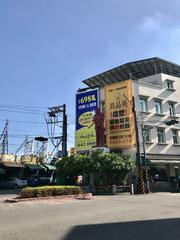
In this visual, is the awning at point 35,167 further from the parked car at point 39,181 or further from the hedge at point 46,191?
the hedge at point 46,191

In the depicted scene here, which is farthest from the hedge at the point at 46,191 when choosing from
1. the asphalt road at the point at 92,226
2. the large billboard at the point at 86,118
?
the large billboard at the point at 86,118

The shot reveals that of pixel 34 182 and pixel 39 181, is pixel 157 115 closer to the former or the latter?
pixel 39 181

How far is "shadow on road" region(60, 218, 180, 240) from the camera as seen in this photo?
798 centimetres

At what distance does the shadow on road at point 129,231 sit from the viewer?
7.98 metres

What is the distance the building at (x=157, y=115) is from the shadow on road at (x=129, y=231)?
65.9 feet

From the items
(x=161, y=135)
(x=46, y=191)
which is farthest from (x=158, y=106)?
(x=46, y=191)

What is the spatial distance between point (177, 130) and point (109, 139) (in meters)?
9.12

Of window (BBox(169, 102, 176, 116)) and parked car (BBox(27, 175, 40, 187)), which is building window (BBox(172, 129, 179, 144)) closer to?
window (BBox(169, 102, 176, 116))

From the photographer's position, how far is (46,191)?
1977 cm

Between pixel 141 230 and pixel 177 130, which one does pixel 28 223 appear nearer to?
pixel 141 230

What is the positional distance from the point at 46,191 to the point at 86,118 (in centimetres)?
1392

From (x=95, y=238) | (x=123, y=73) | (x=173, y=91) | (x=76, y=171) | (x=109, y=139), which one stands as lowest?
(x=95, y=238)

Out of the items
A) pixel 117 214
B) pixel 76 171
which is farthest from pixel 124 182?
pixel 117 214

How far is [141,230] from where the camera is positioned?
8.80 m
